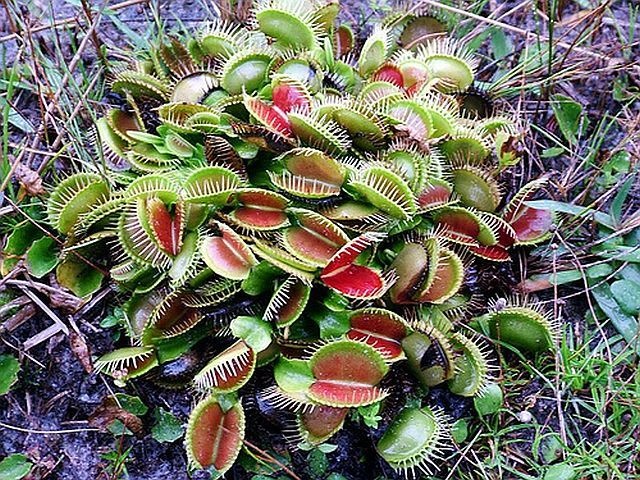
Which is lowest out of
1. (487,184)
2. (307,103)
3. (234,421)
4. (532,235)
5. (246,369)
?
(234,421)

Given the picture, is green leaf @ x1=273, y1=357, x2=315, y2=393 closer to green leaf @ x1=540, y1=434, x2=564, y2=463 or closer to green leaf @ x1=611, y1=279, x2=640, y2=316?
green leaf @ x1=540, y1=434, x2=564, y2=463

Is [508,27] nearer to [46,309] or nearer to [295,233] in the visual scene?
[295,233]

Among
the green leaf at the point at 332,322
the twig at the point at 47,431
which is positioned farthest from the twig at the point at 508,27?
the twig at the point at 47,431

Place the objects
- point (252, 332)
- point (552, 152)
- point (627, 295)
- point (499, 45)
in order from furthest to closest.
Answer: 1. point (499, 45)
2. point (552, 152)
3. point (627, 295)
4. point (252, 332)

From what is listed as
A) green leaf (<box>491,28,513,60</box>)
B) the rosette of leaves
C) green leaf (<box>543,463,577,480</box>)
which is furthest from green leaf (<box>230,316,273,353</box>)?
green leaf (<box>491,28,513,60</box>)

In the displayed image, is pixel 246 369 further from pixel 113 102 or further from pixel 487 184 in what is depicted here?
pixel 113 102

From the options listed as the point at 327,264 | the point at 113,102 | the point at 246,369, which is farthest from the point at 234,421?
the point at 113,102

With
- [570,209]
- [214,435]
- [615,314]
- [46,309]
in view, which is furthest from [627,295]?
[46,309]

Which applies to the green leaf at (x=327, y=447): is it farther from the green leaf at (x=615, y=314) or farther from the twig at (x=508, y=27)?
the twig at (x=508, y=27)
